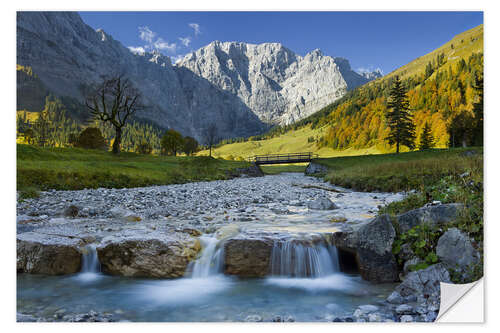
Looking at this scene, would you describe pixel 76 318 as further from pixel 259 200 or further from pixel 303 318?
pixel 259 200

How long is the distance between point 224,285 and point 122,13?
22.9ft

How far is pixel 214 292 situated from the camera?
451 centimetres

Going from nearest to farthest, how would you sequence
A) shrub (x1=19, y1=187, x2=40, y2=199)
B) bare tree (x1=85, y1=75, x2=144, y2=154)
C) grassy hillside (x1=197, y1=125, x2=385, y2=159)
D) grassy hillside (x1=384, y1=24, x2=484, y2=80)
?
grassy hillside (x1=384, y1=24, x2=484, y2=80) < shrub (x1=19, y1=187, x2=40, y2=199) < bare tree (x1=85, y1=75, x2=144, y2=154) < grassy hillside (x1=197, y1=125, x2=385, y2=159)

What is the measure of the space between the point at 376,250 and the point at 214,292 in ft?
9.81

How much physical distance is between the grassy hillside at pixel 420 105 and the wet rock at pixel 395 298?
5.10 m

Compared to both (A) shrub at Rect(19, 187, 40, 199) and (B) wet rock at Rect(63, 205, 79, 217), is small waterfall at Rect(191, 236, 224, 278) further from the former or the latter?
(A) shrub at Rect(19, 187, 40, 199)

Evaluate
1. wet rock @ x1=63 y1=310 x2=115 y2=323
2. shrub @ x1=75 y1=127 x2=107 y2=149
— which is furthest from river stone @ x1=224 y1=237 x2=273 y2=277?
shrub @ x1=75 y1=127 x2=107 y2=149

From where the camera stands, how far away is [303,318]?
376cm

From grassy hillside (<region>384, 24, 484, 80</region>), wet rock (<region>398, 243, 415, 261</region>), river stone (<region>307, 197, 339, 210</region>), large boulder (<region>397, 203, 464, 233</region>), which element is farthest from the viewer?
river stone (<region>307, 197, 339, 210</region>)

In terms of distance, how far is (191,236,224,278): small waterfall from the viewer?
5.00 metres

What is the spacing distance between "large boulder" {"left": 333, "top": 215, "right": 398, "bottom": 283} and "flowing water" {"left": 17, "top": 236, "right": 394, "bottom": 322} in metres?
0.22

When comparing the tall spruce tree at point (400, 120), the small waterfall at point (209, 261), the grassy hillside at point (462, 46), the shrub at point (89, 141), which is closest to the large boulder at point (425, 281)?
the small waterfall at point (209, 261)

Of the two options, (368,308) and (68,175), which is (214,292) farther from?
(68,175)
